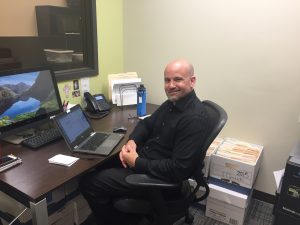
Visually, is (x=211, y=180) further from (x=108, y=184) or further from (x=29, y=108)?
(x=29, y=108)

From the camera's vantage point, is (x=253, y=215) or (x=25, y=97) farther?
(x=253, y=215)

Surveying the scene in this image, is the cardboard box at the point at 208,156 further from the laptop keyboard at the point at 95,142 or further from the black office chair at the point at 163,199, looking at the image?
the laptop keyboard at the point at 95,142

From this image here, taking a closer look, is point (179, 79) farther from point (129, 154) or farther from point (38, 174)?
point (38, 174)

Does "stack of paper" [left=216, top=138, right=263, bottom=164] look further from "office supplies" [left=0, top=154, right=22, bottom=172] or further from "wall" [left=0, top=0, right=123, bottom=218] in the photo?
"office supplies" [left=0, top=154, right=22, bottom=172]

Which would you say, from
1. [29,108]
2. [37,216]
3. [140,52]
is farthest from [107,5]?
[37,216]

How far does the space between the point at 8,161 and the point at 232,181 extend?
151 cm

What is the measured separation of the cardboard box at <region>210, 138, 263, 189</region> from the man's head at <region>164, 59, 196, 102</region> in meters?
0.72

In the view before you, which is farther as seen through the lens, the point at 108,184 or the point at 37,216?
the point at 108,184

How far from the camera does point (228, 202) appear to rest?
78.4 inches

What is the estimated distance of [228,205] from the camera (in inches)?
79.2

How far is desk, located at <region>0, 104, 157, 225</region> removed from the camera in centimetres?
112

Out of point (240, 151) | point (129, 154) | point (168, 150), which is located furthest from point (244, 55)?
point (129, 154)

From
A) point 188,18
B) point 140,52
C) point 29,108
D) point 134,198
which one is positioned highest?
point 188,18

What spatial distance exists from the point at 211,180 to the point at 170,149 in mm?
738
